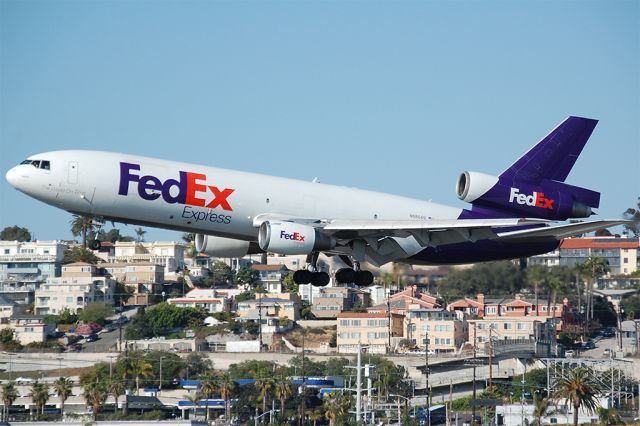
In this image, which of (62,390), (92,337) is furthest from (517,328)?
(92,337)

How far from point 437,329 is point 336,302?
27.8 m

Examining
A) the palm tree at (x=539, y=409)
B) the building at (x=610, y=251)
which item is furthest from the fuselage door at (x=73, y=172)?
the building at (x=610, y=251)

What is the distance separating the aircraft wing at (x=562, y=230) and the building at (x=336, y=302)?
98655 millimetres

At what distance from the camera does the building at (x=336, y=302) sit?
160250 millimetres

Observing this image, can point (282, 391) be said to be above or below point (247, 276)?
below

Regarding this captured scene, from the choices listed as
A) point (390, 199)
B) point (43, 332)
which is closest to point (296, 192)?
point (390, 199)

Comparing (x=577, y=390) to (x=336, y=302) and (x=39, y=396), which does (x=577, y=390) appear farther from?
(x=336, y=302)

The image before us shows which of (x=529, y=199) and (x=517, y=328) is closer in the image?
(x=529, y=199)

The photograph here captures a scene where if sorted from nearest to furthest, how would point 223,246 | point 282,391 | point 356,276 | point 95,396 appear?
point 223,246 → point 356,276 → point 95,396 → point 282,391

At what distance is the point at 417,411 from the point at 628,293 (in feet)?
71.5

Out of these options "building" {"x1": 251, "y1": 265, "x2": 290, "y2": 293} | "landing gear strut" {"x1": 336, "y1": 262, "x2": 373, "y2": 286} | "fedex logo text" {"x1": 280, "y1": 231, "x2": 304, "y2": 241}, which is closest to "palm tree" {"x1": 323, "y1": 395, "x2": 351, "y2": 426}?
"landing gear strut" {"x1": 336, "y1": 262, "x2": 373, "y2": 286}

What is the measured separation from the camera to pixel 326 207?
57.9m

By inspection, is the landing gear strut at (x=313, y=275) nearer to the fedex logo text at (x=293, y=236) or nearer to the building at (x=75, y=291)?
the fedex logo text at (x=293, y=236)

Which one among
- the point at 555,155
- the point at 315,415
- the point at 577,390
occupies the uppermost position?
the point at 555,155
